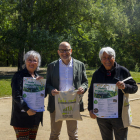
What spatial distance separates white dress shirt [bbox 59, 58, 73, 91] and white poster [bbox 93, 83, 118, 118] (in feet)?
2.17

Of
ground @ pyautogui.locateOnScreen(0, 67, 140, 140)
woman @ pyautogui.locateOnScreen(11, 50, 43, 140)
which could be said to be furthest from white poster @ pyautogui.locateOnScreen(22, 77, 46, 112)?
ground @ pyautogui.locateOnScreen(0, 67, 140, 140)

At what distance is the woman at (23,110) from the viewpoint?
3227 millimetres

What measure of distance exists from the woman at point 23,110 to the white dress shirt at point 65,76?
519 mm

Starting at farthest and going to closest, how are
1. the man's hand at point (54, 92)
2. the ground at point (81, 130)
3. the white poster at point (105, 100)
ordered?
1. the ground at point (81, 130)
2. the man's hand at point (54, 92)
3. the white poster at point (105, 100)

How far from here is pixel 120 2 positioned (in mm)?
23656

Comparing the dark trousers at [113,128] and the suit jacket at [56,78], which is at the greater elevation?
the suit jacket at [56,78]

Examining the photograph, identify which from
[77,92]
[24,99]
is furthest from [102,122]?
[24,99]

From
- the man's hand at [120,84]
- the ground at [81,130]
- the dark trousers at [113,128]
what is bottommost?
the ground at [81,130]

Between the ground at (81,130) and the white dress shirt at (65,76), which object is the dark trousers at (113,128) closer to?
the white dress shirt at (65,76)

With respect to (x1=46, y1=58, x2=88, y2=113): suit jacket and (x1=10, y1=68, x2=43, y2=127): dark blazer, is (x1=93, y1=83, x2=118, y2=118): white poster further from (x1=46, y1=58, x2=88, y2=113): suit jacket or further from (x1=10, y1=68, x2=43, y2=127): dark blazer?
(x1=10, y1=68, x2=43, y2=127): dark blazer

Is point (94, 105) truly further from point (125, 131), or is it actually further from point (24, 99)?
point (24, 99)

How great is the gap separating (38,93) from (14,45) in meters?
17.0

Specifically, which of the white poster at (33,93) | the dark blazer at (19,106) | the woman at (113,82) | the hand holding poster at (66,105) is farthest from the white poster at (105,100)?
the dark blazer at (19,106)

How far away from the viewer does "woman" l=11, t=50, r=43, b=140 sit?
127 inches
